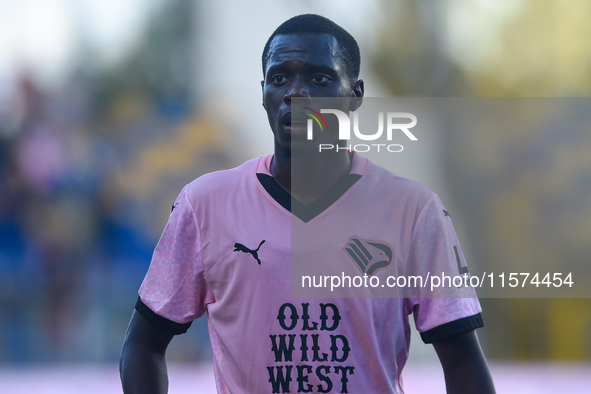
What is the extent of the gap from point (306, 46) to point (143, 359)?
1.17 metres

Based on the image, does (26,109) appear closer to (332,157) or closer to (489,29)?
(489,29)

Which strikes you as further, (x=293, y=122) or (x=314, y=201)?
(x=314, y=201)

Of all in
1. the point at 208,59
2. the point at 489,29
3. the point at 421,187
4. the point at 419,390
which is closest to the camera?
the point at 421,187

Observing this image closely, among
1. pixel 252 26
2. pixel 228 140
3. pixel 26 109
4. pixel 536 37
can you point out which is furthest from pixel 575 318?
pixel 26 109

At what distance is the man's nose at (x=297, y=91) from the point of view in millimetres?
1980

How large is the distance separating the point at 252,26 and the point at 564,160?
416 cm

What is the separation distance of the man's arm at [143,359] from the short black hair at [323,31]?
101cm

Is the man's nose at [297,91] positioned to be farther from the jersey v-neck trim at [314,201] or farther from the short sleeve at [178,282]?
the short sleeve at [178,282]

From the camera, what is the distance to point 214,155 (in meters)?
8.09

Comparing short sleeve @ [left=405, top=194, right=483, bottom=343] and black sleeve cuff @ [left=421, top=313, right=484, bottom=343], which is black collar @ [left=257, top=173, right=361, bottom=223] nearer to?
short sleeve @ [left=405, top=194, right=483, bottom=343]

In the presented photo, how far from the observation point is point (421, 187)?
2035 mm

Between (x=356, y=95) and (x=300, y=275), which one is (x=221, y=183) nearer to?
(x=300, y=275)

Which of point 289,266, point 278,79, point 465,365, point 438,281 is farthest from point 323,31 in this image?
point 465,365

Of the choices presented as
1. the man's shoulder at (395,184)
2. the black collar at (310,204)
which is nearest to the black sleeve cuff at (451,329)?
the man's shoulder at (395,184)
